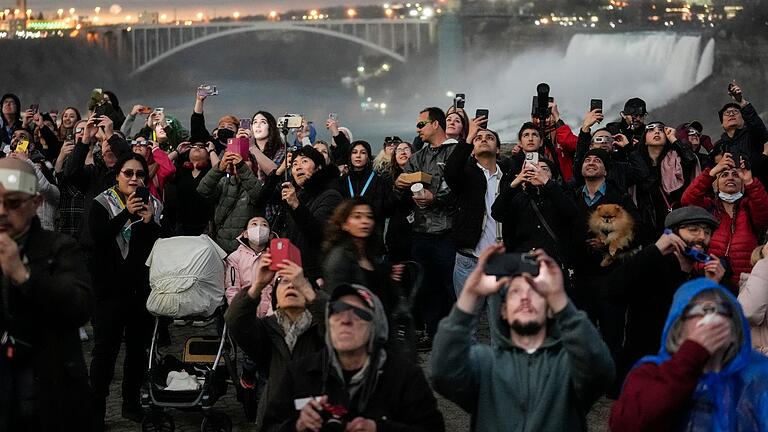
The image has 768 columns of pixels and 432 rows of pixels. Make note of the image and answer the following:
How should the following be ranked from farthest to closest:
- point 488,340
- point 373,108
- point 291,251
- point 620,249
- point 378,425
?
point 373,108 < point 488,340 < point 620,249 < point 291,251 < point 378,425

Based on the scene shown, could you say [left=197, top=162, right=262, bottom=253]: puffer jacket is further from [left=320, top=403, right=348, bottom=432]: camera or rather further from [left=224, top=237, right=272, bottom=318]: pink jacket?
[left=320, top=403, right=348, bottom=432]: camera

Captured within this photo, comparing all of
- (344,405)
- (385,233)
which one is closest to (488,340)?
(385,233)

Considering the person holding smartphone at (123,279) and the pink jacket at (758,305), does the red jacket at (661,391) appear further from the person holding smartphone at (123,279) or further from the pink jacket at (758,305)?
the person holding smartphone at (123,279)

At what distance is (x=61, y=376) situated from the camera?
502 centimetres

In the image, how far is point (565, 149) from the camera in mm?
12797

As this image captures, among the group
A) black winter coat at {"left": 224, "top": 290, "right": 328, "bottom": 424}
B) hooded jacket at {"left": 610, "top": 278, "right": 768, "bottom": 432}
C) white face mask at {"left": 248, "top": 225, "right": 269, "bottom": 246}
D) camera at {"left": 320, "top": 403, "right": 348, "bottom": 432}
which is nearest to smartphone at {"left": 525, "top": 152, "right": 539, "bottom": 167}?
white face mask at {"left": 248, "top": 225, "right": 269, "bottom": 246}

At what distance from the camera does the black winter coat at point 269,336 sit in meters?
6.24

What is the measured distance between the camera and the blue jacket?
4.50 metres

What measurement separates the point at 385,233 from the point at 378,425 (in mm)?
7834

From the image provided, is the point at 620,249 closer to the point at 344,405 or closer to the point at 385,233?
the point at 385,233

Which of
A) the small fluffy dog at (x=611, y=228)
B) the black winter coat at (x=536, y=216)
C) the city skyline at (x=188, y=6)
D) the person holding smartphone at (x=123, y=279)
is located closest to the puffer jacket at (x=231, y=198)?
the person holding smartphone at (x=123, y=279)

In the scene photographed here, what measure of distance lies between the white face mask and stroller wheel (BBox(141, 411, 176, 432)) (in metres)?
1.36

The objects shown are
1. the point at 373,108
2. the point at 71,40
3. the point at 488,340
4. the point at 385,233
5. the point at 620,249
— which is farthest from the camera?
the point at 71,40

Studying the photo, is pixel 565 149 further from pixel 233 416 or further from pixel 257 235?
pixel 233 416
